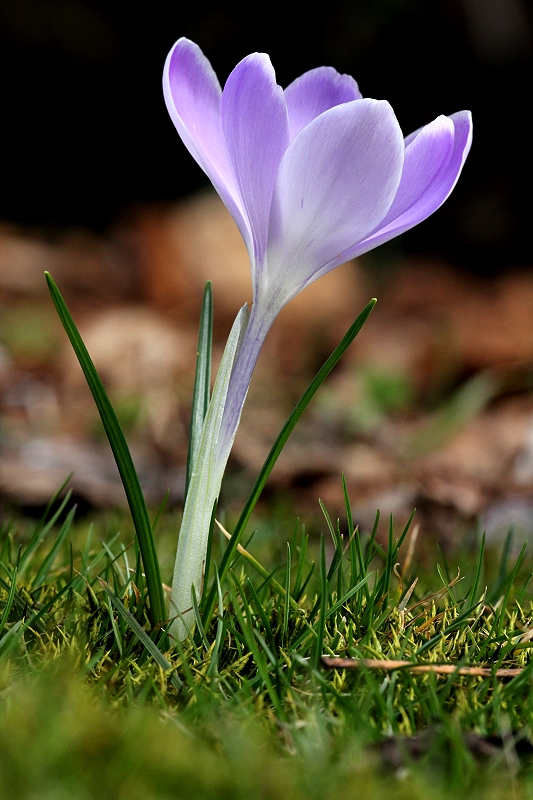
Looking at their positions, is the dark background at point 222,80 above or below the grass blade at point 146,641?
above

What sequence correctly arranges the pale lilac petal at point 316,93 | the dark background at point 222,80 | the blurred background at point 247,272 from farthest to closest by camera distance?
1. the dark background at point 222,80
2. the blurred background at point 247,272
3. the pale lilac petal at point 316,93

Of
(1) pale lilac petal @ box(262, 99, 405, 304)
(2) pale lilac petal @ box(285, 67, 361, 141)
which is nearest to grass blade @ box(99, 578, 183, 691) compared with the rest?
(1) pale lilac petal @ box(262, 99, 405, 304)

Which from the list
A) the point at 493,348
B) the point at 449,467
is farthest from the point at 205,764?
the point at 493,348

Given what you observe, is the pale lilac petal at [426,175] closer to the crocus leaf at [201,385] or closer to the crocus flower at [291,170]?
the crocus flower at [291,170]

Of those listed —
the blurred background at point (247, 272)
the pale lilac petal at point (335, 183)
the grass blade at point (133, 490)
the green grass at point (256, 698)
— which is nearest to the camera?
the green grass at point (256, 698)

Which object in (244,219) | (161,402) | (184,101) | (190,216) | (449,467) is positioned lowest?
(449,467)

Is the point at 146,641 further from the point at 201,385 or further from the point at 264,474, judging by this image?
the point at 201,385

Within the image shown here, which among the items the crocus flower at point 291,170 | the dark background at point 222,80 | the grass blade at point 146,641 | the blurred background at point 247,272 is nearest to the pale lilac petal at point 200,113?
the crocus flower at point 291,170

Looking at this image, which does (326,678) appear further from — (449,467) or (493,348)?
(493,348)

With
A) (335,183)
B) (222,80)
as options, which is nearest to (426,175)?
(335,183)
